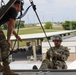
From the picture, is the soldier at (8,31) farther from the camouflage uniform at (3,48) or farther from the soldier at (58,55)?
the soldier at (58,55)

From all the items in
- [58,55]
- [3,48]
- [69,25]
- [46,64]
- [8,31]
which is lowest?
[69,25]

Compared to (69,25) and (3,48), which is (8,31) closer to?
(3,48)

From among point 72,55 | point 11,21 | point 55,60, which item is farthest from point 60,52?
point 72,55

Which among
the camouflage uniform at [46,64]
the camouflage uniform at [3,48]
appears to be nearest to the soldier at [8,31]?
the camouflage uniform at [3,48]

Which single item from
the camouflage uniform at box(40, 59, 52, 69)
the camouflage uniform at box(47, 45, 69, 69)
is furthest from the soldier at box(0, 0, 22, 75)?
the camouflage uniform at box(47, 45, 69, 69)

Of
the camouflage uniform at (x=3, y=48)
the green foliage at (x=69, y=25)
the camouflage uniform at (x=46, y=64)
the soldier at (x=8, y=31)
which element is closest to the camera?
the soldier at (x=8, y=31)

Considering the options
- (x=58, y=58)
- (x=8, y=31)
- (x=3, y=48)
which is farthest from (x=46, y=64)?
(x=8, y=31)

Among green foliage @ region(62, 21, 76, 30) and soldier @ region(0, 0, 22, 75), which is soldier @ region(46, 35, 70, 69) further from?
green foliage @ region(62, 21, 76, 30)

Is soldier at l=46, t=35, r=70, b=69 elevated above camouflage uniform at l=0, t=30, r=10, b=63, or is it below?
below

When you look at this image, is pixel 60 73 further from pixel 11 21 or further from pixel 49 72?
pixel 11 21

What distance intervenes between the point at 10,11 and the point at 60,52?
246cm

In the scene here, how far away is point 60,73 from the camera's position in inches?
226

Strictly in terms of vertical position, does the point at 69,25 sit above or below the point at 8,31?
below

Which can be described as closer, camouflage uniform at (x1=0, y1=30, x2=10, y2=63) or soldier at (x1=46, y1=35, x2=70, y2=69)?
camouflage uniform at (x1=0, y1=30, x2=10, y2=63)
